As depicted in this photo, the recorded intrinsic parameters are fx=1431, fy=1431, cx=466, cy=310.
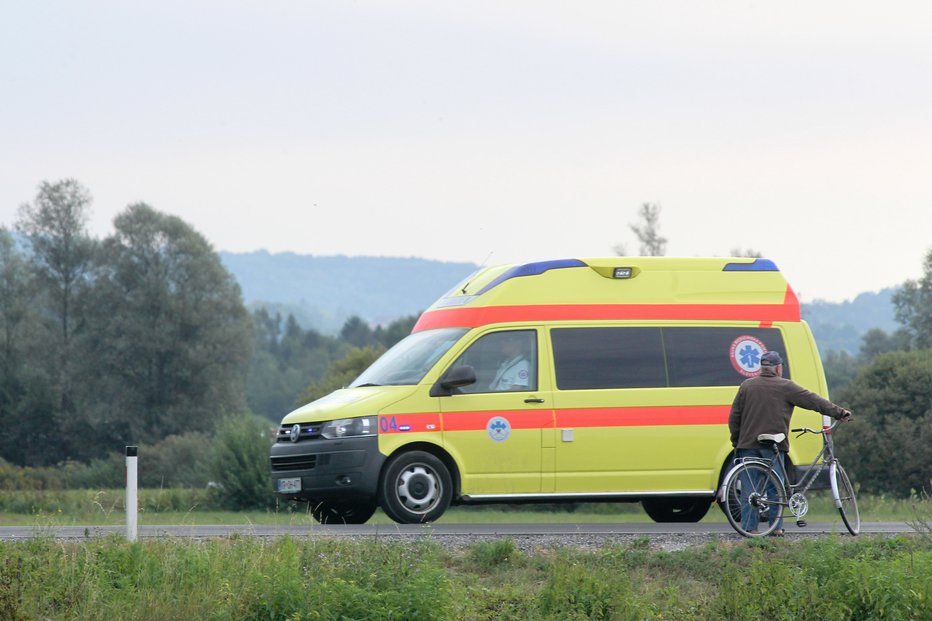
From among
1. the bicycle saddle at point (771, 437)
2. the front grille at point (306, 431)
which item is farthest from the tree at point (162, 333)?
the bicycle saddle at point (771, 437)

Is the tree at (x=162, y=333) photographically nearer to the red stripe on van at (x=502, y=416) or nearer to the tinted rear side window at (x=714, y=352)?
the tinted rear side window at (x=714, y=352)

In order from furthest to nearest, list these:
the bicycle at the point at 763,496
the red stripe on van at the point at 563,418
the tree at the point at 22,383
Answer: the tree at the point at 22,383, the red stripe on van at the point at 563,418, the bicycle at the point at 763,496

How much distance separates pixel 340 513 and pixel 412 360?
182 cm

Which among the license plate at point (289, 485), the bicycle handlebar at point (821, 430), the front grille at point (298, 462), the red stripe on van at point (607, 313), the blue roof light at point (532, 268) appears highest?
the blue roof light at point (532, 268)

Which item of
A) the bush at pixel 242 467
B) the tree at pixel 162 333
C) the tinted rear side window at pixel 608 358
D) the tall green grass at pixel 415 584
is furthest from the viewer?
the tree at pixel 162 333

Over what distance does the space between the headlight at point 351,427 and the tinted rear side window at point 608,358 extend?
2004 millimetres

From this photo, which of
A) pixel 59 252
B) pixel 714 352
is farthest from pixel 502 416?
pixel 59 252

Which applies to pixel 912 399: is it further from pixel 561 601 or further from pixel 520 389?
pixel 561 601

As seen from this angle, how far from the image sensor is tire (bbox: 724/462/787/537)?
43.0ft

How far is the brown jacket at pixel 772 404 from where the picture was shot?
13266 mm

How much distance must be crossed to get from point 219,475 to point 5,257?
4957 cm

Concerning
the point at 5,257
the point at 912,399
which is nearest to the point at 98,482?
the point at 5,257

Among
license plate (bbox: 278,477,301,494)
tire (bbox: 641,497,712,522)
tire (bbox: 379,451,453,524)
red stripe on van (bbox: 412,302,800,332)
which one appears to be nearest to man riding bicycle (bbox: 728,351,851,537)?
red stripe on van (bbox: 412,302,800,332)

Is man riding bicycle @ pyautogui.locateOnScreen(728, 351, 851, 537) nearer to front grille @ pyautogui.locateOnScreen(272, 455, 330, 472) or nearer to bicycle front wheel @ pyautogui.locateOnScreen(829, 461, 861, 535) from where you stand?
bicycle front wheel @ pyautogui.locateOnScreen(829, 461, 861, 535)
